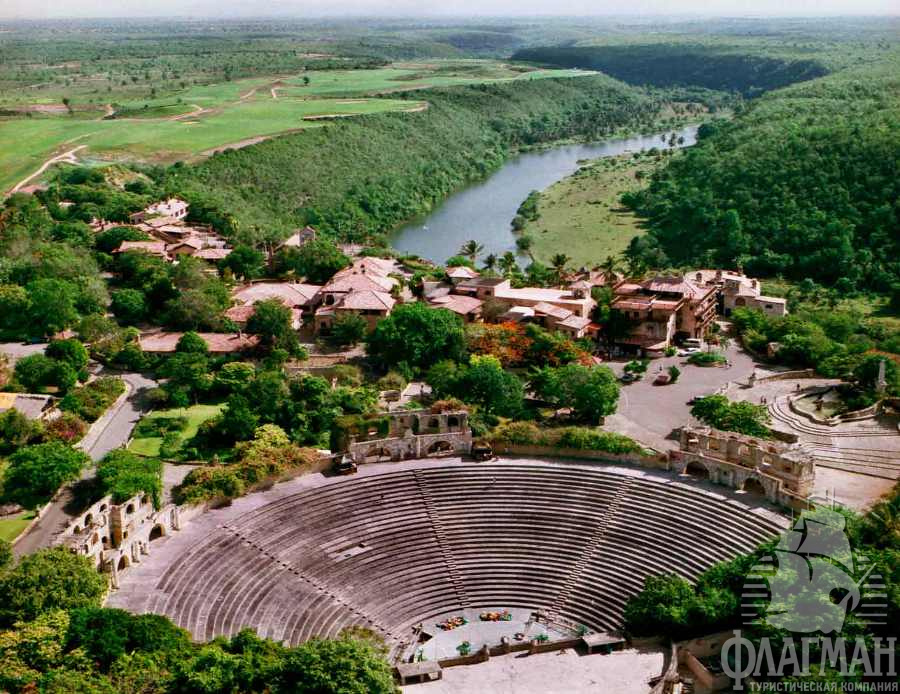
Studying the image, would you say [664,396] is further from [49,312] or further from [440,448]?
[49,312]

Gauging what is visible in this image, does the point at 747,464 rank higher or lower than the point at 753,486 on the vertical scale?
higher

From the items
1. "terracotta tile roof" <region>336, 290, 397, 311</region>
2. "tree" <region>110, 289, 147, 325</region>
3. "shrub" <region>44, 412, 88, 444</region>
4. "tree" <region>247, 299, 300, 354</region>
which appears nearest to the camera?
"shrub" <region>44, 412, 88, 444</region>

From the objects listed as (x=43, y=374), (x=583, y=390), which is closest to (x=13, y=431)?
(x=43, y=374)

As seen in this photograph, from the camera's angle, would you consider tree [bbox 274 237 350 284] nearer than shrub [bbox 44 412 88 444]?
No

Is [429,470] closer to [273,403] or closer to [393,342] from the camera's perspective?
[273,403]

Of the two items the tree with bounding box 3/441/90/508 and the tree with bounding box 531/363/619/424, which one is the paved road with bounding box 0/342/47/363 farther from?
the tree with bounding box 531/363/619/424

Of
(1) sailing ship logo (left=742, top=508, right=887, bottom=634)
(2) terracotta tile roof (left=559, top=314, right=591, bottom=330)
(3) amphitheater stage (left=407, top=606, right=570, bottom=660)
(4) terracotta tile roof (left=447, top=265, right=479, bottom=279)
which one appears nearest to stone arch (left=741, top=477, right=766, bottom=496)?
(1) sailing ship logo (left=742, top=508, right=887, bottom=634)

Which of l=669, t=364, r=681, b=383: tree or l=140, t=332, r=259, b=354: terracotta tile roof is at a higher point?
l=140, t=332, r=259, b=354: terracotta tile roof

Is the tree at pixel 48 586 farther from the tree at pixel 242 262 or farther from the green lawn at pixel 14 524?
the tree at pixel 242 262
